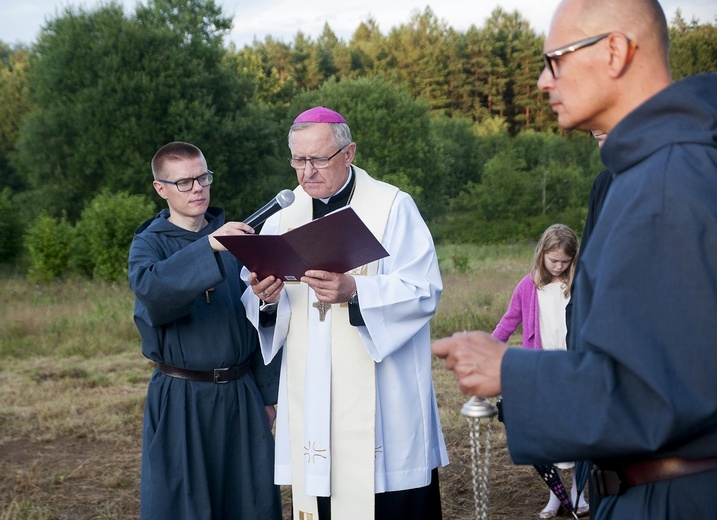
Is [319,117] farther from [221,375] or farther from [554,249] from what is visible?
[554,249]

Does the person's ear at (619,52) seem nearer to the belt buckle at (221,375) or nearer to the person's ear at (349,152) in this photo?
the person's ear at (349,152)

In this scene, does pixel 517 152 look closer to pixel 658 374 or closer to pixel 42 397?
pixel 42 397

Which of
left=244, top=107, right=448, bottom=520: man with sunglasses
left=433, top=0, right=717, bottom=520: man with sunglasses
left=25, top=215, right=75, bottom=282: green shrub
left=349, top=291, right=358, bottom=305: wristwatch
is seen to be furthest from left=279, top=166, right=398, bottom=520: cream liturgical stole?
left=25, top=215, right=75, bottom=282: green shrub

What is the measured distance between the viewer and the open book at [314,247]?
331 centimetres

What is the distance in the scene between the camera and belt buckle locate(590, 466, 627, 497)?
6.18 ft

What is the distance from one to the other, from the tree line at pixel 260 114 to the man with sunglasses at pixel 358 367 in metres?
14.7

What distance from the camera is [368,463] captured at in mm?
3947

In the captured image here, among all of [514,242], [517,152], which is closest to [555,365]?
[514,242]

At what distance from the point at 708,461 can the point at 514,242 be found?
118ft

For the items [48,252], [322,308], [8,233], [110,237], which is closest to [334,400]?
[322,308]

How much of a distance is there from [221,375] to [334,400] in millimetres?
613

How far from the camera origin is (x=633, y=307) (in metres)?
1.63

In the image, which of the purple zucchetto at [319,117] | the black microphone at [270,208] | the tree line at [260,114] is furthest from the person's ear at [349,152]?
the tree line at [260,114]

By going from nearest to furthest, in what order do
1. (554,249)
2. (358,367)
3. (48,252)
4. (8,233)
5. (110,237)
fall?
(358,367)
(554,249)
(110,237)
(48,252)
(8,233)
